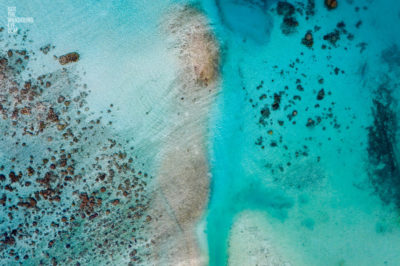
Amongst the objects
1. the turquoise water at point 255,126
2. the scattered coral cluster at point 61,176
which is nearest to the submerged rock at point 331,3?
the turquoise water at point 255,126

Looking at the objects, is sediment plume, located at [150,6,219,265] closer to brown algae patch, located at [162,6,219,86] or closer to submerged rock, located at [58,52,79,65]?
brown algae patch, located at [162,6,219,86]

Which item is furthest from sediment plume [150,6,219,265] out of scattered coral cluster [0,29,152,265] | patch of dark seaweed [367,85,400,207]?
patch of dark seaweed [367,85,400,207]

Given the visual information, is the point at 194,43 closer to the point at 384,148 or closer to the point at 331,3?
the point at 331,3

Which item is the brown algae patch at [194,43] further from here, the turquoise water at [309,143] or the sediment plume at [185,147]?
the turquoise water at [309,143]

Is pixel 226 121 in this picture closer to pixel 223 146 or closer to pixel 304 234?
pixel 223 146

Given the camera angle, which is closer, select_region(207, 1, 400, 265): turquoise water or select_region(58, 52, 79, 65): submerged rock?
select_region(207, 1, 400, 265): turquoise water
